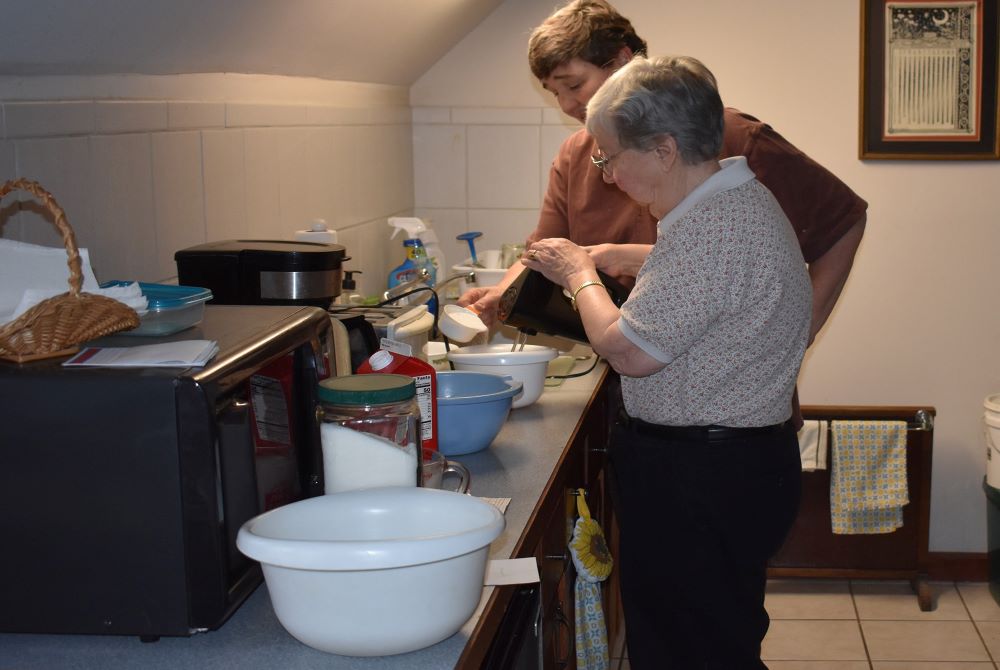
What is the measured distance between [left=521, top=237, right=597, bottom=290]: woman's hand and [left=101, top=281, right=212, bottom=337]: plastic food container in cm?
Result: 75

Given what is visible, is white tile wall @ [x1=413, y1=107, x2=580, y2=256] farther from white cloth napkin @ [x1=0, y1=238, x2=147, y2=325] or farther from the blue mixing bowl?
white cloth napkin @ [x1=0, y1=238, x2=147, y2=325]

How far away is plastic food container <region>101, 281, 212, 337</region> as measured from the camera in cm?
137

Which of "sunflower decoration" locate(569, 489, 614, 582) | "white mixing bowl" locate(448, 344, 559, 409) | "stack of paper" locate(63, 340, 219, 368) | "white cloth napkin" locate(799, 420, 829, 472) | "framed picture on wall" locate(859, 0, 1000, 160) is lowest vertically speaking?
"white cloth napkin" locate(799, 420, 829, 472)

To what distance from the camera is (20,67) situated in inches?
62.7

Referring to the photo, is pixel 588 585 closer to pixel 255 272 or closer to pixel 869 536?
pixel 255 272

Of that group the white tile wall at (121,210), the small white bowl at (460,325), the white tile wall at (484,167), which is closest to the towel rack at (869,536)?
the white tile wall at (484,167)

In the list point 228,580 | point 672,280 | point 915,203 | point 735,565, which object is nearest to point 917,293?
point 915,203

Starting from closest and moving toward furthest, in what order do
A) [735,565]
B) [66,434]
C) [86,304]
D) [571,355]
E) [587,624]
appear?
1. [66,434]
2. [86,304]
3. [735,565]
4. [587,624]
5. [571,355]

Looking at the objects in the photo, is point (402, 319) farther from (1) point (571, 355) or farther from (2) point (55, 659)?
(2) point (55, 659)

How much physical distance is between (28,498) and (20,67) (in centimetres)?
72

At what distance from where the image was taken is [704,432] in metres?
1.85

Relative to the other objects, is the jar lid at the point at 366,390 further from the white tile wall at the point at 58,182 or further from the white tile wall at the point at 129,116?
the white tile wall at the point at 129,116

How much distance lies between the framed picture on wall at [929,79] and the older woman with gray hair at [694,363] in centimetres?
178

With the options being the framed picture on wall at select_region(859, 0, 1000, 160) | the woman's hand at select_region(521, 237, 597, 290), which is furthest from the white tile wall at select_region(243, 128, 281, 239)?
the framed picture on wall at select_region(859, 0, 1000, 160)
